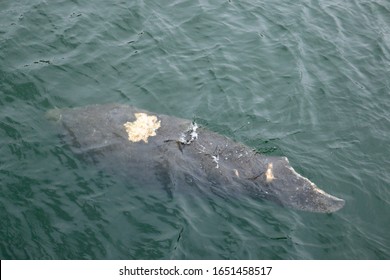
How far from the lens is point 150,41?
12.5m

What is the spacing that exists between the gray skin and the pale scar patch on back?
0.09 m

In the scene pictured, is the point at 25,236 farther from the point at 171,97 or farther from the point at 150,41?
the point at 150,41

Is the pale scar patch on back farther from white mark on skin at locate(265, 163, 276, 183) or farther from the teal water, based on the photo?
white mark on skin at locate(265, 163, 276, 183)

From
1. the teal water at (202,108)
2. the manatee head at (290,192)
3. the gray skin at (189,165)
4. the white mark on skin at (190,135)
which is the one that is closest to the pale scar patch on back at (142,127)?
the gray skin at (189,165)

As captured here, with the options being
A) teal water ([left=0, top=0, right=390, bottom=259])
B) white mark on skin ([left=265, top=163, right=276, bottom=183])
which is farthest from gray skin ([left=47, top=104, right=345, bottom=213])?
teal water ([left=0, top=0, right=390, bottom=259])

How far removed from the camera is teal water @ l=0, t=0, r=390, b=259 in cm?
831

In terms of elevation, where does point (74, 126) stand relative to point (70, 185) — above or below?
above

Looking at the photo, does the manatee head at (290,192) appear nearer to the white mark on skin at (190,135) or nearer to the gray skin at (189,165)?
the gray skin at (189,165)

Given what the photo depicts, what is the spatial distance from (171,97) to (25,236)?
520 cm

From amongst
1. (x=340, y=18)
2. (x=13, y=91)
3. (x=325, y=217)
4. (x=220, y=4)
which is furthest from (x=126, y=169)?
(x=340, y=18)

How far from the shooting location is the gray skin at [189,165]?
8.90 m

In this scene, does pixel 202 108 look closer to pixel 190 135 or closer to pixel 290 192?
pixel 190 135

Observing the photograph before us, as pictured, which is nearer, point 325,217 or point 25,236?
point 25,236

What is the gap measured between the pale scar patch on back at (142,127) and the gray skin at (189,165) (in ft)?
0.29
